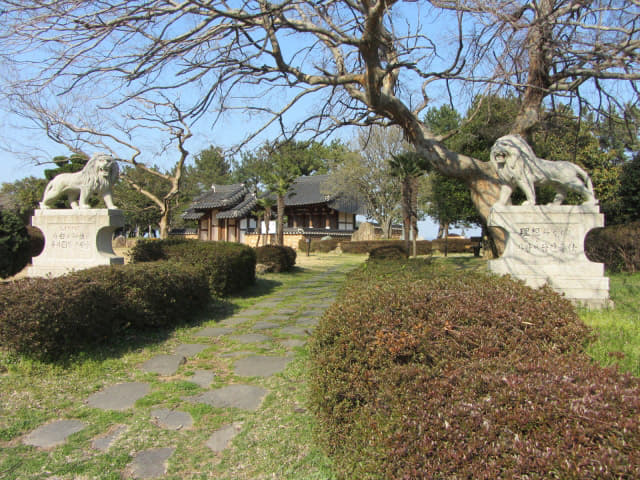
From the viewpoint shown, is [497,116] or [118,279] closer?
[118,279]

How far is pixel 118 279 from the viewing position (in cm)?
481

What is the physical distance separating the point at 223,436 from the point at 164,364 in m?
1.72

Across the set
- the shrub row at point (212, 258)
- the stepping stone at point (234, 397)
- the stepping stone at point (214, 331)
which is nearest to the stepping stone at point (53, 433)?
the stepping stone at point (234, 397)

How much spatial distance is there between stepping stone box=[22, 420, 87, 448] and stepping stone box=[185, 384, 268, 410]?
2.65 ft

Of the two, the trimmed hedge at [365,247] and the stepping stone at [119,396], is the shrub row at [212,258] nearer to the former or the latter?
the stepping stone at [119,396]

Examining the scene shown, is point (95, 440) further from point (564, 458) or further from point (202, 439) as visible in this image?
point (564, 458)

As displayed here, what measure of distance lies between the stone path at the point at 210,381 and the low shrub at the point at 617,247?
7419 mm

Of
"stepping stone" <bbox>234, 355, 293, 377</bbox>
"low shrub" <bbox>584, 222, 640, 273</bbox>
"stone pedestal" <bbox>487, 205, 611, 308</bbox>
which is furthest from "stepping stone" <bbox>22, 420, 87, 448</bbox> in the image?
"low shrub" <bbox>584, 222, 640, 273</bbox>

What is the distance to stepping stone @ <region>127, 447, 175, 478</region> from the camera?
7.54ft

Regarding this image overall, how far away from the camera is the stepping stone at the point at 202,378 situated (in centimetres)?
369

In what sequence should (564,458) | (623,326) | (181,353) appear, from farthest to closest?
(181,353), (623,326), (564,458)

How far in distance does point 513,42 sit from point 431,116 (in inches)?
1154

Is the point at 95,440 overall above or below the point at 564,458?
below

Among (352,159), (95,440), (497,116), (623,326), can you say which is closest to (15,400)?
(95,440)
